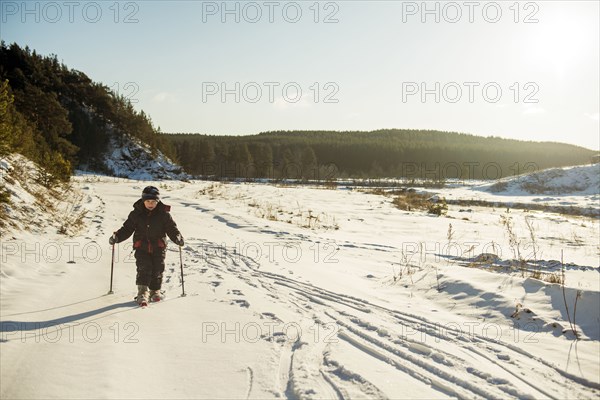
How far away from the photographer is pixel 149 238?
5.56 metres

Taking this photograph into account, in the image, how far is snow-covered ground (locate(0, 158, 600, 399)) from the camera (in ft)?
10.7

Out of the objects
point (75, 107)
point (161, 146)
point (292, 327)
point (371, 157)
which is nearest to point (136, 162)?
point (161, 146)

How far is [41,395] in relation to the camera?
295cm

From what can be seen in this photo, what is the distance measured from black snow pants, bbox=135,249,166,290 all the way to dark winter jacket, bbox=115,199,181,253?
0.09m

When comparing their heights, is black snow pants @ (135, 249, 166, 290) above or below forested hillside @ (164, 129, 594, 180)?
below

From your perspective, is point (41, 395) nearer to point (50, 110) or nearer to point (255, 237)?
point (255, 237)

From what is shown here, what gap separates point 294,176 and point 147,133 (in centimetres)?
3956

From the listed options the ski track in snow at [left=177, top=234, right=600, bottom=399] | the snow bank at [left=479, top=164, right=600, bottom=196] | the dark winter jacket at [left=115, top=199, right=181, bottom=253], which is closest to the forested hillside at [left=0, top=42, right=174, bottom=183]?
the dark winter jacket at [left=115, top=199, right=181, bottom=253]

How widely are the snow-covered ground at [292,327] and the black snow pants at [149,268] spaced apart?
40 cm

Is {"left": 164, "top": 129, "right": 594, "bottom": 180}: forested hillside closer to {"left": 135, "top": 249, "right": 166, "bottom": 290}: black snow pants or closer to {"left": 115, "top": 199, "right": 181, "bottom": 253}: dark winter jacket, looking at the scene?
{"left": 115, "top": 199, "right": 181, "bottom": 253}: dark winter jacket

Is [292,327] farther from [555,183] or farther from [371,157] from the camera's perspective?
[371,157]

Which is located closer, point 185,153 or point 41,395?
point 41,395

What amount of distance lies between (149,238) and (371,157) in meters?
121

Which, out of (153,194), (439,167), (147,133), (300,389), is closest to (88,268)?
(153,194)
